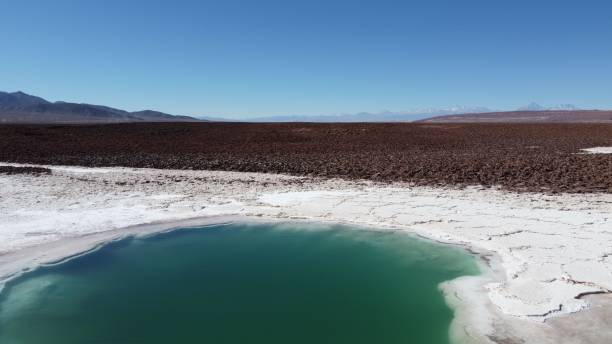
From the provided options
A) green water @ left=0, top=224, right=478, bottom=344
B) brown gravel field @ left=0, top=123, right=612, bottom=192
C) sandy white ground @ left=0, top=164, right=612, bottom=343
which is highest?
brown gravel field @ left=0, top=123, right=612, bottom=192

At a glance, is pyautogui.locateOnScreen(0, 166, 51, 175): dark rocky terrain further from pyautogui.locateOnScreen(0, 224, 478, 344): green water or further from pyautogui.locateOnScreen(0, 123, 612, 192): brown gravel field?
pyautogui.locateOnScreen(0, 224, 478, 344): green water

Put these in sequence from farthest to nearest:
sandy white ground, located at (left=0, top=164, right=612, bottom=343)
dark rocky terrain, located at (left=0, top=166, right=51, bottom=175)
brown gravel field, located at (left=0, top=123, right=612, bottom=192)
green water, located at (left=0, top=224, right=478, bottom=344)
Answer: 1. dark rocky terrain, located at (left=0, top=166, right=51, bottom=175)
2. brown gravel field, located at (left=0, top=123, right=612, bottom=192)
3. sandy white ground, located at (left=0, top=164, right=612, bottom=343)
4. green water, located at (left=0, top=224, right=478, bottom=344)

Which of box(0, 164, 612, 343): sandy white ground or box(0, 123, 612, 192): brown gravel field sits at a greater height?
box(0, 123, 612, 192): brown gravel field

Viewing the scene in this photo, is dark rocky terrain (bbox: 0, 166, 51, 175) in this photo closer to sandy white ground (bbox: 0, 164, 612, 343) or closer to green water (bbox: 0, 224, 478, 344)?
sandy white ground (bbox: 0, 164, 612, 343)

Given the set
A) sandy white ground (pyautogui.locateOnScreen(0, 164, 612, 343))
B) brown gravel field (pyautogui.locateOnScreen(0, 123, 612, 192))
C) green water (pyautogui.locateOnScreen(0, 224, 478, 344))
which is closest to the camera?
green water (pyautogui.locateOnScreen(0, 224, 478, 344))

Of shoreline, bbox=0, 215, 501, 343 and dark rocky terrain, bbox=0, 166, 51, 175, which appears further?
dark rocky terrain, bbox=0, 166, 51, 175

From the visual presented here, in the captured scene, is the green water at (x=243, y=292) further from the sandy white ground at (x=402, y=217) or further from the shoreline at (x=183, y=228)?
the sandy white ground at (x=402, y=217)

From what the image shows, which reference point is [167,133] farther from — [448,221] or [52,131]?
[448,221]

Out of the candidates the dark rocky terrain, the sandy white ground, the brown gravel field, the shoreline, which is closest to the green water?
the shoreline
